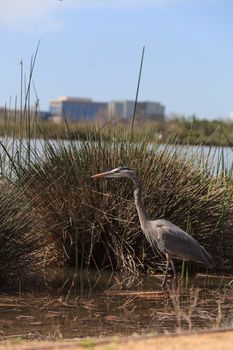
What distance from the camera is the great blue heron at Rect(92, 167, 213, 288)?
28.9 ft

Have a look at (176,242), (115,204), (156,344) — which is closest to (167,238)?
(176,242)

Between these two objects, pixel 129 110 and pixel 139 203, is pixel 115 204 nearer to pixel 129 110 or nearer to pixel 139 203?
pixel 139 203

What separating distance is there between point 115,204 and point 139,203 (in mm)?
795

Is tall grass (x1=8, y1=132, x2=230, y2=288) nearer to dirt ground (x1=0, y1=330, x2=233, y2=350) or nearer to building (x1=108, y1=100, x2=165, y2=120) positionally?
building (x1=108, y1=100, x2=165, y2=120)

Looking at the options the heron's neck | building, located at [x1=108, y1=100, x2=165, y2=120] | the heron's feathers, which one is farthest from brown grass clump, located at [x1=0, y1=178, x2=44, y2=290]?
building, located at [x1=108, y1=100, x2=165, y2=120]

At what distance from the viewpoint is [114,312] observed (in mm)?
7422

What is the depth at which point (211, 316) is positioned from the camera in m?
7.21

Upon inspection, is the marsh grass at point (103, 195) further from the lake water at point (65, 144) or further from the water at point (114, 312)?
the water at point (114, 312)

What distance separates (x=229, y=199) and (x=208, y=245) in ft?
2.70

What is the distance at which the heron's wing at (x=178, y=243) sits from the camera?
28.9ft

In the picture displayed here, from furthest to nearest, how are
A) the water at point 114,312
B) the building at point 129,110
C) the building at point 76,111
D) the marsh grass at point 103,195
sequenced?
the building at point 129,110
the building at point 76,111
the marsh grass at point 103,195
the water at point 114,312

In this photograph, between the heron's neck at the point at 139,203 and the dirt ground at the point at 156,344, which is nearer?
the dirt ground at the point at 156,344

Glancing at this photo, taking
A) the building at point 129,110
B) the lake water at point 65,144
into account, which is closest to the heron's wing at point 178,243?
the lake water at point 65,144

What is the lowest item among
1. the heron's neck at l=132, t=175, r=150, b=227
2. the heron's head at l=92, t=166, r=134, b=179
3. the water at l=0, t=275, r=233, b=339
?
the water at l=0, t=275, r=233, b=339
